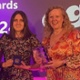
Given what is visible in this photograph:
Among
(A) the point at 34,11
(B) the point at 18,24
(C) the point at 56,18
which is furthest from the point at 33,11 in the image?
(C) the point at 56,18

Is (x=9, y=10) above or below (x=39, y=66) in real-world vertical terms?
above

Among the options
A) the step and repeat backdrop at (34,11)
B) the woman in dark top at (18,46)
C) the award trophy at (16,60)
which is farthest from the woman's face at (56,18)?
the step and repeat backdrop at (34,11)

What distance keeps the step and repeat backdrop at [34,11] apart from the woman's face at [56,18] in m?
0.60

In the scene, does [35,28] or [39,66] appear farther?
[35,28]

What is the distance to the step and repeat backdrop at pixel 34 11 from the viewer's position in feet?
9.57

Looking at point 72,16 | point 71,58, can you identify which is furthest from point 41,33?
point 71,58

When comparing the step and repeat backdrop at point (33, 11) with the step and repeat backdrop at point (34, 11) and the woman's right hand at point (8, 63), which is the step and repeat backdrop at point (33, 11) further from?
the woman's right hand at point (8, 63)

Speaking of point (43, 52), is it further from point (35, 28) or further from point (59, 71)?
point (35, 28)

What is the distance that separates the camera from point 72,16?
2.92 meters

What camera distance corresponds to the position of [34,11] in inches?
117

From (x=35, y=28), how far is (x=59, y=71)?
82 centimetres

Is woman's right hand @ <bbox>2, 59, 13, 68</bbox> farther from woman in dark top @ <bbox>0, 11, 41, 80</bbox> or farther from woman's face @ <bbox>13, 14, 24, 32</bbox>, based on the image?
woman's face @ <bbox>13, 14, 24, 32</bbox>

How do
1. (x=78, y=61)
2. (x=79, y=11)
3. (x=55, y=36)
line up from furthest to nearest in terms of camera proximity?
(x=79, y=11), (x=55, y=36), (x=78, y=61)

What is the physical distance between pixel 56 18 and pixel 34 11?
2.35 feet
